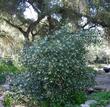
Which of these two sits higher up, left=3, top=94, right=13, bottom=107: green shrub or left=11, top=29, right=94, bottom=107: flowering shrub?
left=11, top=29, right=94, bottom=107: flowering shrub

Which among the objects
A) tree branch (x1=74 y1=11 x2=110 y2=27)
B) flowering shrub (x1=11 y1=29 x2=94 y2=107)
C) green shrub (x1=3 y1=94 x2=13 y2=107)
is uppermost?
tree branch (x1=74 y1=11 x2=110 y2=27)

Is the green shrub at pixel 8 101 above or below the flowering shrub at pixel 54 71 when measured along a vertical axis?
below

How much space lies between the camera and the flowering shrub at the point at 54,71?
871 cm

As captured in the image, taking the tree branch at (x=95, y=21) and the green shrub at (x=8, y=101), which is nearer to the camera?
the green shrub at (x=8, y=101)

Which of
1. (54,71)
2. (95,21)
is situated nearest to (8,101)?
(54,71)

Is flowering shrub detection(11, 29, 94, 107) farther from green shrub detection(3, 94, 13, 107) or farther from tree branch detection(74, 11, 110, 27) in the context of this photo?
tree branch detection(74, 11, 110, 27)

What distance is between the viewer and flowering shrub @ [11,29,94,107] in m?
8.71

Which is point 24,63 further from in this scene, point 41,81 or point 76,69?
point 76,69

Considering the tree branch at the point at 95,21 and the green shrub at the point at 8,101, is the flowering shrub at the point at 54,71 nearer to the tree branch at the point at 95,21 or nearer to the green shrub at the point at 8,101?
the green shrub at the point at 8,101

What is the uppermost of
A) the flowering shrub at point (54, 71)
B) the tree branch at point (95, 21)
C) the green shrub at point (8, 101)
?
the tree branch at point (95, 21)

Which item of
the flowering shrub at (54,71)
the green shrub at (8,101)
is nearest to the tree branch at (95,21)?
the flowering shrub at (54,71)

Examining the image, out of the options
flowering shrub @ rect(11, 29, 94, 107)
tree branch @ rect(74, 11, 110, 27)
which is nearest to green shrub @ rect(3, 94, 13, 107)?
flowering shrub @ rect(11, 29, 94, 107)

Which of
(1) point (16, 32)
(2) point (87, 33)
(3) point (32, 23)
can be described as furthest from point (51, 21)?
(2) point (87, 33)

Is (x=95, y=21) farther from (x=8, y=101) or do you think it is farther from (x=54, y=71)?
(x=8, y=101)
